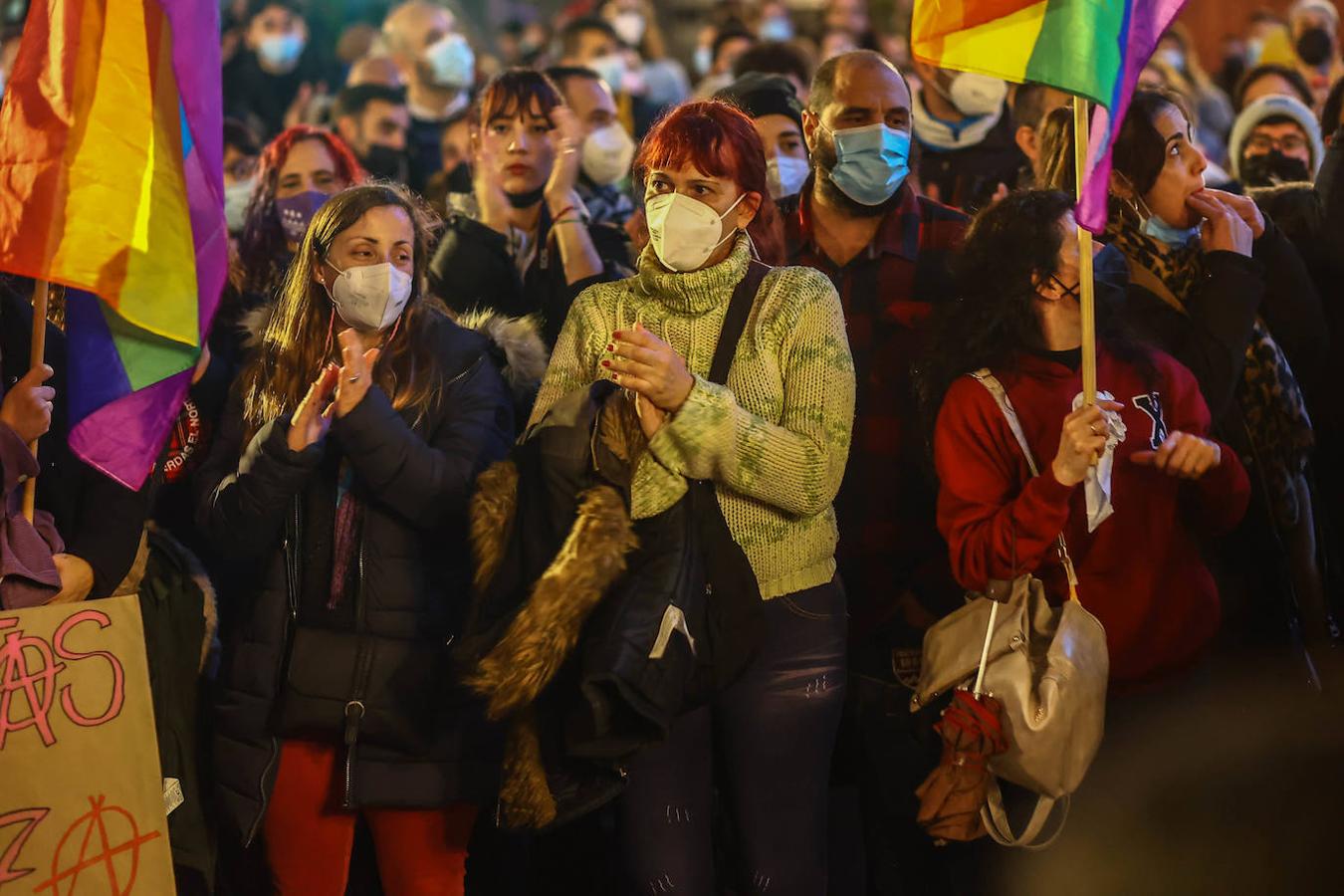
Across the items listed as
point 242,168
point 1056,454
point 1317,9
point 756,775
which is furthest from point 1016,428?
point 1317,9

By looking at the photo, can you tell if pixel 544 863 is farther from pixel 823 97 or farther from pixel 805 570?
pixel 823 97

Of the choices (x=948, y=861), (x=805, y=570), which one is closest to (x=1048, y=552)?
(x=805, y=570)

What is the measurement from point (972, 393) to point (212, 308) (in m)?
1.76

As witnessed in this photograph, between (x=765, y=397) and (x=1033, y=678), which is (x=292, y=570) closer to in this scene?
(x=765, y=397)

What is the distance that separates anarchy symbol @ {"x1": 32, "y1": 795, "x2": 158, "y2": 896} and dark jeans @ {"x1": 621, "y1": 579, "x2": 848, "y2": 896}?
3.48ft

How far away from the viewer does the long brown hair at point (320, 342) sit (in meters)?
4.12

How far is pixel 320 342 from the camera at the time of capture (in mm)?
4184

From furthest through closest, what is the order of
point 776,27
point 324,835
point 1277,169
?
point 776,27, point 1277,169, point 324,835

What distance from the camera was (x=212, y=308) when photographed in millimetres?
3869

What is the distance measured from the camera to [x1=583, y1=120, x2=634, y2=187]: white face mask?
6.57 metres

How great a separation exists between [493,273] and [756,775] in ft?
7.12

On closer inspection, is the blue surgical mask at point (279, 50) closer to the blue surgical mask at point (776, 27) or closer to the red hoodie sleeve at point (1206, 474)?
the blue surgical mask at point (776, 27)

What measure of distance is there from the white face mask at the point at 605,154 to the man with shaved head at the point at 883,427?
2.02 m

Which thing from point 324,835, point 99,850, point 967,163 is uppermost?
point 967,163
